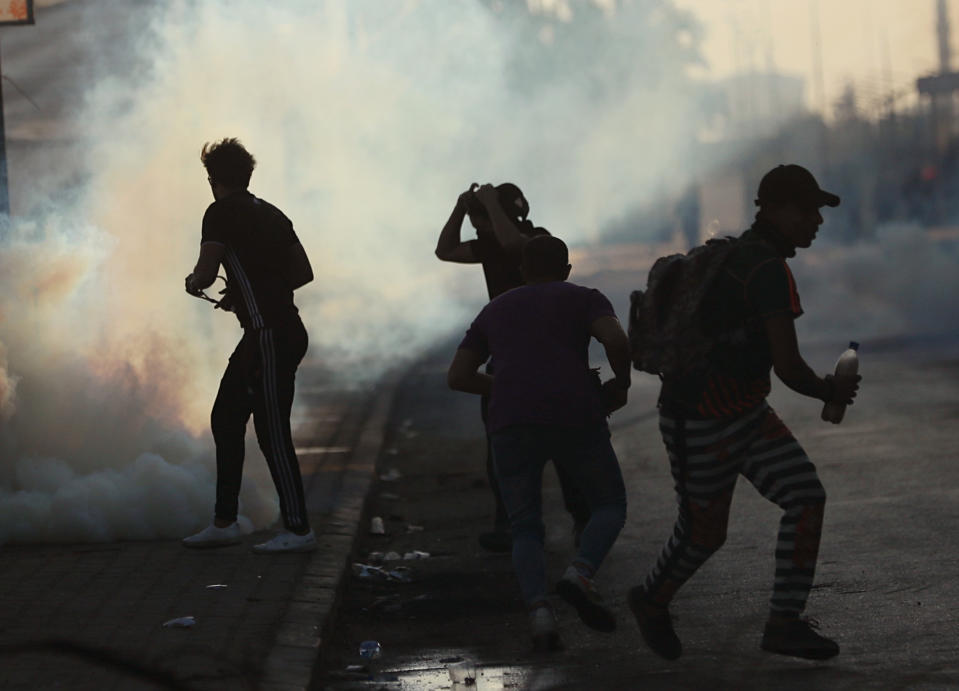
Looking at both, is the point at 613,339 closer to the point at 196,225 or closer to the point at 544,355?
the point at 544,355

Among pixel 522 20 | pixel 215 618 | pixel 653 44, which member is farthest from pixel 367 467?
pixel 653 44

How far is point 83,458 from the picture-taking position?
26.2ft

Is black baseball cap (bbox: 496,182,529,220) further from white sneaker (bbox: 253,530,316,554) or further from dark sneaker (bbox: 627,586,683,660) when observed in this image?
dark sneaker (bbox: 627,586,683,660)

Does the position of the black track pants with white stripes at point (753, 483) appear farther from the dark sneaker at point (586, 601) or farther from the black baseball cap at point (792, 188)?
the black baseball cap at point (792, 188)

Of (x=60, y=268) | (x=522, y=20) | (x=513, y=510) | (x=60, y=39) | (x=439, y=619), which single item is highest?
(x=522, y=20)

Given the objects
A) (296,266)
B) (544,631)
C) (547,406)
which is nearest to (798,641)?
Answer: (544,631)

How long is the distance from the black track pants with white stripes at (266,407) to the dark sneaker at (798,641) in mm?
2597

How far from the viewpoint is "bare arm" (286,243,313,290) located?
713cm

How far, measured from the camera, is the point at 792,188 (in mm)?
5113

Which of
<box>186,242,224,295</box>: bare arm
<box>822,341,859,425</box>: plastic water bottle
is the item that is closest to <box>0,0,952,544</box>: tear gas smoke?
<box>186,242,224,295</box>: bare arm

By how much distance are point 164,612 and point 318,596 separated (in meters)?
0.62

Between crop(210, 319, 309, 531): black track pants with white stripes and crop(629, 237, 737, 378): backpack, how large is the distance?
2.25 metres

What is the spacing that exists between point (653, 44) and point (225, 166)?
3531 cm

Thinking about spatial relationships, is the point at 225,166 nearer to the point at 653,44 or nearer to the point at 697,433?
the point at 697,433
